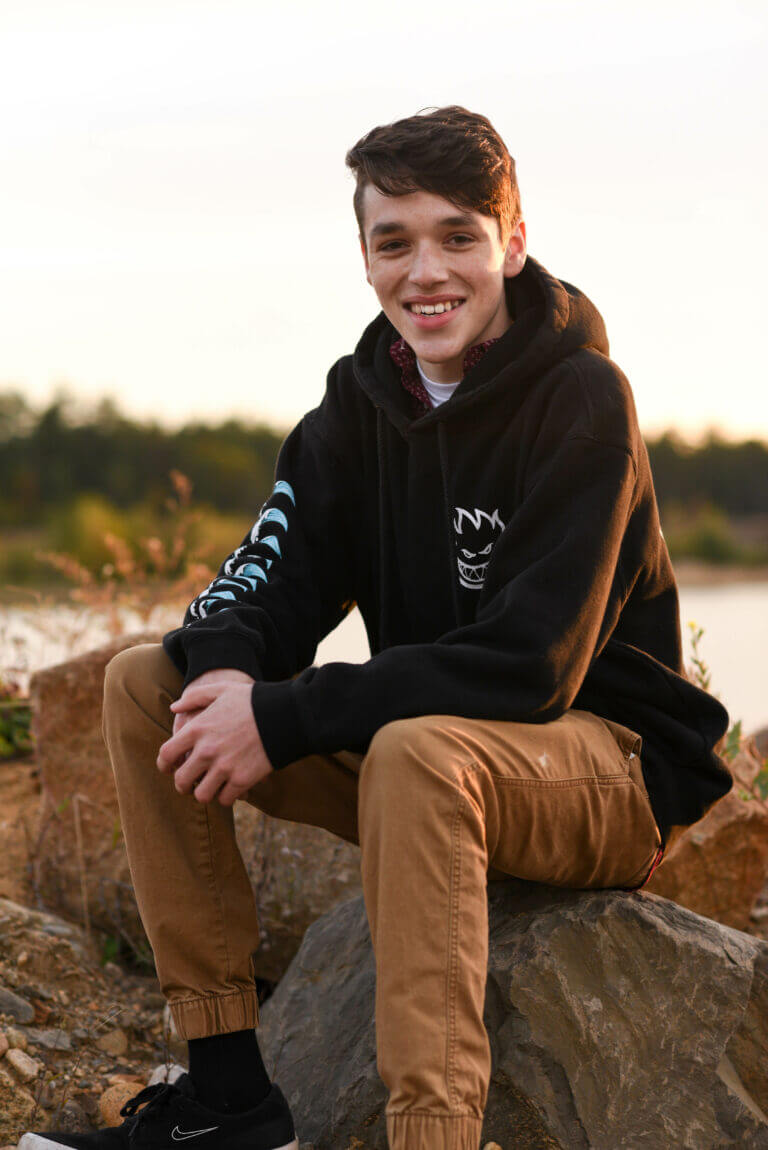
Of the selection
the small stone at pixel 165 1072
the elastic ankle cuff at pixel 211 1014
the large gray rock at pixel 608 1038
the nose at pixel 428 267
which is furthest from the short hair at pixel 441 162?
the small stone at pixel 165 1072

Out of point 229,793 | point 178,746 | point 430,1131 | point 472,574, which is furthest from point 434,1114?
point 472,574

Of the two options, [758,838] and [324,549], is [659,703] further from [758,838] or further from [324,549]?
[758,838]

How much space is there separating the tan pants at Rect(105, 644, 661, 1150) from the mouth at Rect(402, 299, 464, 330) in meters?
0.91

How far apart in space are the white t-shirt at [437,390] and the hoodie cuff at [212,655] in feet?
2.40

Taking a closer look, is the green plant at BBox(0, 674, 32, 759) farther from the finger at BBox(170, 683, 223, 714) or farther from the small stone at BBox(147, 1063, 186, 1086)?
the finger at BBox(170, 683, 223, 714)

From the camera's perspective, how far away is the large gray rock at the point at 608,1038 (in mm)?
2369

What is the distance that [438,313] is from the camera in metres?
2.64

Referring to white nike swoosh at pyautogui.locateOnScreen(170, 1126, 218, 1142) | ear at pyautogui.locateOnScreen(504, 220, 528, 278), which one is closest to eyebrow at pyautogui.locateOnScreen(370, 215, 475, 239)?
ear at pyautogui.locateOnScreen(504, 220, 528, 278)

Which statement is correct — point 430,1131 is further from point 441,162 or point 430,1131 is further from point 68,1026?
point 441,162

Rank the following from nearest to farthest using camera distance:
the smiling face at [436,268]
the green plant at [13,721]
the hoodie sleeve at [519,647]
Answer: the hoodie sleeve at [519,647]
the smiling face at [436,268]
the green plant at [13,721]

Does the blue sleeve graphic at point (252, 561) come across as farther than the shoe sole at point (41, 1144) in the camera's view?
Yes

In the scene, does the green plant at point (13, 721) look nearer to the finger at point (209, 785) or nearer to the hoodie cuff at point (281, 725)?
the finger at point (209, 785)

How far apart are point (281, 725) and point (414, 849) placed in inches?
14.7

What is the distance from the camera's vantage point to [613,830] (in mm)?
2354
